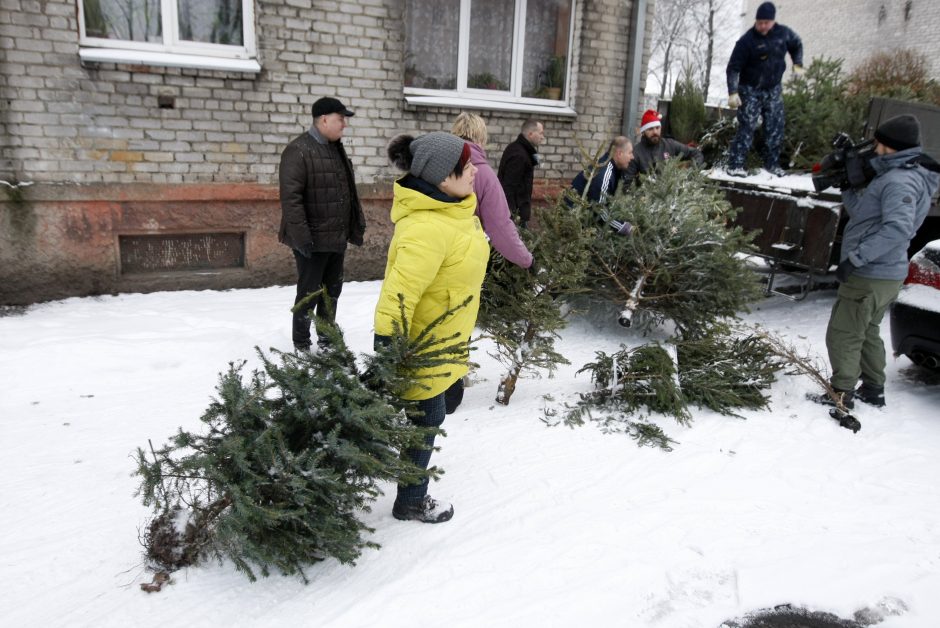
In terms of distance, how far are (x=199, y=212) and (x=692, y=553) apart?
5276 millimetres

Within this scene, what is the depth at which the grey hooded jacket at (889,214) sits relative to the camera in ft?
13.4

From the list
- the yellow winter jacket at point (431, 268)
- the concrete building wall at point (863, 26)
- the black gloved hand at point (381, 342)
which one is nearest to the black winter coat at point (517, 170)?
the yellow winter jacket at point (431, 268)

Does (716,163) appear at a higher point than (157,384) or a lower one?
higher

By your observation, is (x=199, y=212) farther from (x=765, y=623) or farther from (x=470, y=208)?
(x=765, y=623)

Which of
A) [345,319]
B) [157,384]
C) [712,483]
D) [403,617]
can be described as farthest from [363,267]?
[403,617]

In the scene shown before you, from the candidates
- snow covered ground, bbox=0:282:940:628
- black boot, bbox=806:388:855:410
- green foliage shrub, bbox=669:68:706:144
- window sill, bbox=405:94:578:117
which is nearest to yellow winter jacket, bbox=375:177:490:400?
snow covered ground, bbox=0:282:940:628

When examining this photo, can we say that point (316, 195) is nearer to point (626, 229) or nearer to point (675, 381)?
point (626, 229)

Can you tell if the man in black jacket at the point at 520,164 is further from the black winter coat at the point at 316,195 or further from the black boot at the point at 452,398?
the black boot at the point at 452,398

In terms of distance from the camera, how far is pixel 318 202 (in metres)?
4.64

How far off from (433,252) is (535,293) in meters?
1.35

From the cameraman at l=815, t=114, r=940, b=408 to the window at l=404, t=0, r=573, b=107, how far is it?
440 cm

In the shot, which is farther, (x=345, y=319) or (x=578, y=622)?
(x=345, y=319)

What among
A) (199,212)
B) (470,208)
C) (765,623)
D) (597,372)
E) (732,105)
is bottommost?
(765,623)

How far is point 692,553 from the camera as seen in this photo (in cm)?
283
